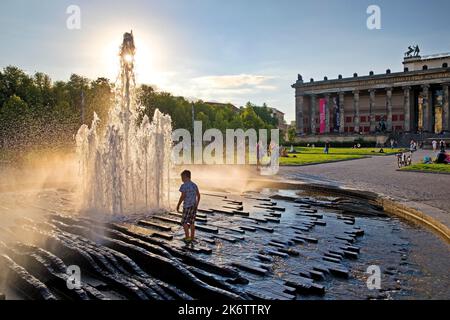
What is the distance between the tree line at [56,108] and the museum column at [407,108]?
31.2 m

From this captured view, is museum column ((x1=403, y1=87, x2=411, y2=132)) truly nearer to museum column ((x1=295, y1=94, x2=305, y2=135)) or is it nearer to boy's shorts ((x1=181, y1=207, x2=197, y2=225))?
museum column ((x1=295, y1=94, x2=305, y2=135))

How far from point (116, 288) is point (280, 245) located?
13.7 ft

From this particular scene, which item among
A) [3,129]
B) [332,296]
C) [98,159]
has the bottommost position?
[332,296]

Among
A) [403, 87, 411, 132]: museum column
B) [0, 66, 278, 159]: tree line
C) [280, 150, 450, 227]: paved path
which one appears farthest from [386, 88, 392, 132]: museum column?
[280, 150, 450, 227]: paved path

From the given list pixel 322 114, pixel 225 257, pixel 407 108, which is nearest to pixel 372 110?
pixel 407 108

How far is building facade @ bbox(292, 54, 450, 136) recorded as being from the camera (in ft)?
268

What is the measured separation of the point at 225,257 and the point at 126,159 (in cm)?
722

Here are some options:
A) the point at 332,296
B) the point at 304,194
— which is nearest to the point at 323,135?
the point at 304,194

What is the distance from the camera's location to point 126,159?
14.6 m

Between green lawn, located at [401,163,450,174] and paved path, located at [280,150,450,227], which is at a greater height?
green lawn, located at [401,163,450,174]

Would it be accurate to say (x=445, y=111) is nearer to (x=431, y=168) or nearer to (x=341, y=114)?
(x=341, y=114)

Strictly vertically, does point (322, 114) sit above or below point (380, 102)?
below

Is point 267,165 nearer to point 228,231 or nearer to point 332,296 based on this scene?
point 228,231
